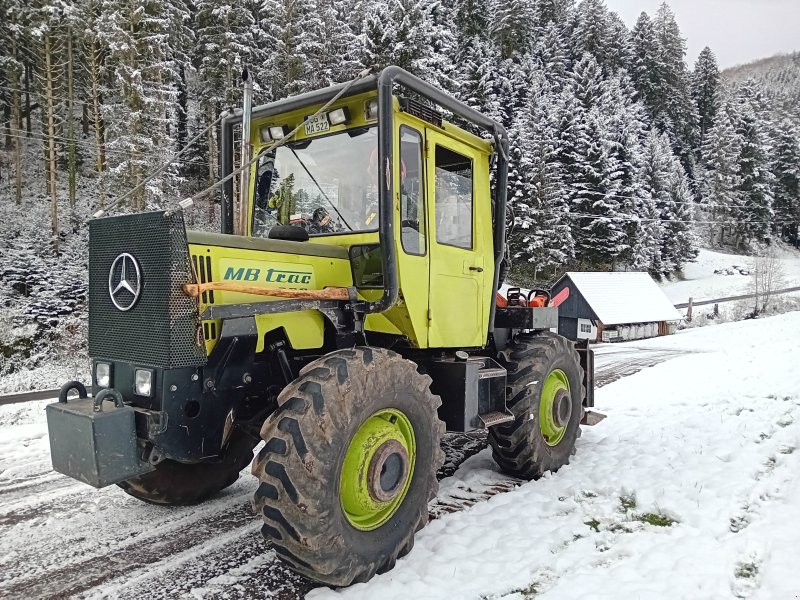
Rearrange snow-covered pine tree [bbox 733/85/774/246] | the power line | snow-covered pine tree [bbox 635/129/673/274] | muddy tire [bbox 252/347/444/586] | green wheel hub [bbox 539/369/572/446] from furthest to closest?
snow-covered pine tree [bbox 733/85/774/246] → snow-covered pine tree [bbox 635/129/673/274] → the power line → green wheel hub [bbox 539/369/572/446] → muddy tire [bbox 252/347/444/586]

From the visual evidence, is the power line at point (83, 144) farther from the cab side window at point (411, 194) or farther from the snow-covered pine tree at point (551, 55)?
the snow-covered pine tree at point (551, 55)

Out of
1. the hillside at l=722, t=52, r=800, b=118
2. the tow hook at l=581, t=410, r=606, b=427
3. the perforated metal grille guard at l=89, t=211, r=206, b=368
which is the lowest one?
the tow hook at l=581, t=410, r=606, b=427

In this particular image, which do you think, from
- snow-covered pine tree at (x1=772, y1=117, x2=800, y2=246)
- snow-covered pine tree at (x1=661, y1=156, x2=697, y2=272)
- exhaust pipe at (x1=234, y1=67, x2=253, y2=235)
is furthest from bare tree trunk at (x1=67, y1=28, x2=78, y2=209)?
snow-covered pine tree at (x1=772, y1=117, x2=800, y2=246)

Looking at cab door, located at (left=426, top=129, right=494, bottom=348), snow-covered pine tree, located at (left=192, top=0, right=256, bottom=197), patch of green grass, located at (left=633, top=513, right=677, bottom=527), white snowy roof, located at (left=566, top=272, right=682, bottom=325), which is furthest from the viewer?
snow-covered pine tree, located at (left=192, top=0, right=256, bottom=197)

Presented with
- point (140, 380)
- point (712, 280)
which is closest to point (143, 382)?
point (140, 380)

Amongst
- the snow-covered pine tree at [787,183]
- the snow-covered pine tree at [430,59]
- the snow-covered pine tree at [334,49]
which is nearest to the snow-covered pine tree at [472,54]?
the snow-covered pine tree at [430,59]

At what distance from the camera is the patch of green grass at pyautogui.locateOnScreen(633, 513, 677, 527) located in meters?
4.10

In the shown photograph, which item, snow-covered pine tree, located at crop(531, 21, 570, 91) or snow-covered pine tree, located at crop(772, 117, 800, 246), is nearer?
snow-covered pine tree, located at crop(531, 21, 570, 91)

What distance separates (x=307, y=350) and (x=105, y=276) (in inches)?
53.6

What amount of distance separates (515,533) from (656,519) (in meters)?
1.12

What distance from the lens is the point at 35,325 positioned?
63.8 ft

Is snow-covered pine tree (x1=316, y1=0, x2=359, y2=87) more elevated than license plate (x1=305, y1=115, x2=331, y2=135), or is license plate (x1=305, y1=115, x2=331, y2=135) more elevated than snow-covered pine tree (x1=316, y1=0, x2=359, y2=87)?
snow-covered pine tree (x1=316, y1=0, x2=359, y2=87)

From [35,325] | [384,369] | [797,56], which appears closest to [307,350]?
[384,369]

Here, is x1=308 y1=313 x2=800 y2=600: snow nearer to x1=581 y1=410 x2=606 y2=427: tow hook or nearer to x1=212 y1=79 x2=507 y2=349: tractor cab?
x1=581 y1=410 x2=606 y2=427: tow hook
